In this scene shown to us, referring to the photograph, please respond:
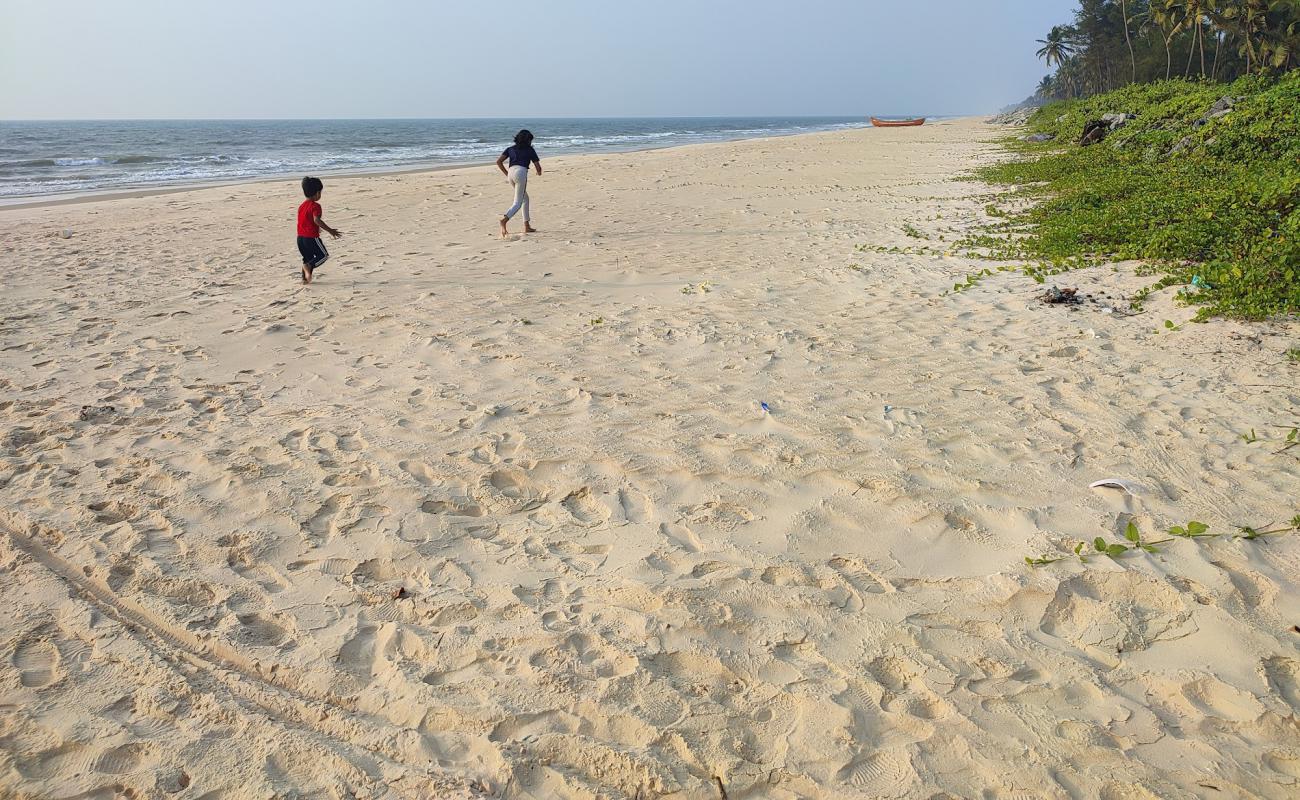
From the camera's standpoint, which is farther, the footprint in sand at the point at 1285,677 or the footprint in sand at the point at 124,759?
the footprint in sand at the point at 1285,677

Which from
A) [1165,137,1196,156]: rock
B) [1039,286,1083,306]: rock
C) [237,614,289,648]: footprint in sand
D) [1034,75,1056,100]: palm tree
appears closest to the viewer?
[237,614,289,648]: footprint in sand

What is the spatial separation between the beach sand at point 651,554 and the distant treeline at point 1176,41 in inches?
1143

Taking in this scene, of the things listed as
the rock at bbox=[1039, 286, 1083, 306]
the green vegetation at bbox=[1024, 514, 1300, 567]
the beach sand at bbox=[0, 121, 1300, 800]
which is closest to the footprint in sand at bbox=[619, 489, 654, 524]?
the beach sand at bbox=[0, 121, 1300, 800]

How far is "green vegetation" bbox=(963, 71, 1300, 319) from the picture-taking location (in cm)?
561

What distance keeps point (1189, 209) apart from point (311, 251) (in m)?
8.81

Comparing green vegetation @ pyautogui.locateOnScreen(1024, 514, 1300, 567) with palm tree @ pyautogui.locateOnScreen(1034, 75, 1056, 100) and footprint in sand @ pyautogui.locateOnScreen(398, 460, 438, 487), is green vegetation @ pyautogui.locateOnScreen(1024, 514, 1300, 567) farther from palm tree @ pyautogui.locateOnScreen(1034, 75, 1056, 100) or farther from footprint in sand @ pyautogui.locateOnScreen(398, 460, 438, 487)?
palm tree @ pyautogui.locateOnScreen(1034, 75, 1056, 100)

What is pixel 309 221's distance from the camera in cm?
766

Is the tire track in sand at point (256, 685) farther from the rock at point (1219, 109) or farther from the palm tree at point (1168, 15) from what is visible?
the palm tree at point (1168, 15)

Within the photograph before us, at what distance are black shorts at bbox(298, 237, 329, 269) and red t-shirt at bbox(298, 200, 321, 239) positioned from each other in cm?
5

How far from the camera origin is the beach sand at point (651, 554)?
85.2 inches

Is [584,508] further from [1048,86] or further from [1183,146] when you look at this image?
[1048,86]

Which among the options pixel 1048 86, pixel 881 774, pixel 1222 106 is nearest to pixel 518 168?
pixel 881 774

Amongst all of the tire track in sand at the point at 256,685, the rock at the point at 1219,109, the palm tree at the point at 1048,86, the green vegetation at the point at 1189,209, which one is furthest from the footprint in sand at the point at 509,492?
the palm tree at the point at 1048,86

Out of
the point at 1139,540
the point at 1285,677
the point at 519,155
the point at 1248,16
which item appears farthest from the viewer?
the point at 1248,16
